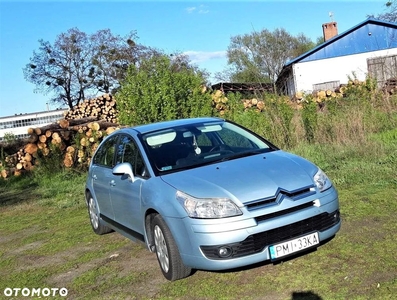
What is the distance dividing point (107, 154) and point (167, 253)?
2.59m

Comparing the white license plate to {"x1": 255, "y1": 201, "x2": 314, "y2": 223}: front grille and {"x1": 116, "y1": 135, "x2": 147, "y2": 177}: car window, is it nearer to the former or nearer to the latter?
{"x1": 255, "y1": 201, "x2": 314, "y2": 223}: front grille

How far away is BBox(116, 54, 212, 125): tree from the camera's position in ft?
45.8

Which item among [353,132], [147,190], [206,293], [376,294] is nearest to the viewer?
[376,294]

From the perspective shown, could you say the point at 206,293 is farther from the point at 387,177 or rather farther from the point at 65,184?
the point at 65,184

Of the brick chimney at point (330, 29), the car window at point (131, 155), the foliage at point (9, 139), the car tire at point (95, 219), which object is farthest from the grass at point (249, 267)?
the brick chimney at point (330, 29)

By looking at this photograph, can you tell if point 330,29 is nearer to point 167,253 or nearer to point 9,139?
point 9,139

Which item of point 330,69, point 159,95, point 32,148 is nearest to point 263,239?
point 159,95

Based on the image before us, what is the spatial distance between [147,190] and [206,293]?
4.20ft

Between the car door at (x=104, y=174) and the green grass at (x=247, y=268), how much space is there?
0.59 m

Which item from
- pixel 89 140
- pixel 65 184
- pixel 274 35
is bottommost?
pixel 65 184

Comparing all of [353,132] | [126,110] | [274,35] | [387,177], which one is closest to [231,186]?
[387,177]

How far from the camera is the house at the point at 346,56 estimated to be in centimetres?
3434

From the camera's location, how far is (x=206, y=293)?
4.56 metres

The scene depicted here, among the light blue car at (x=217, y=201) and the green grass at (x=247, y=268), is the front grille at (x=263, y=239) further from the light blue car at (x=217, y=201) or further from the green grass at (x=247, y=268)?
the green grass at (x=247, y=268)
